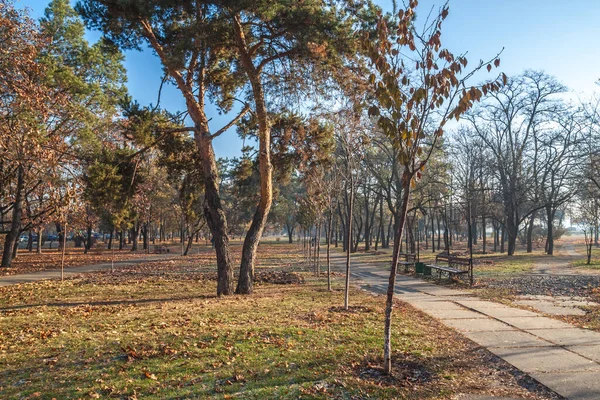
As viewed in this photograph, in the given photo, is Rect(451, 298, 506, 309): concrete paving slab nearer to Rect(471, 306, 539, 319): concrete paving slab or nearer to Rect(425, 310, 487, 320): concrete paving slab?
Rect(471, 306, 539, 319): concrete paving slab

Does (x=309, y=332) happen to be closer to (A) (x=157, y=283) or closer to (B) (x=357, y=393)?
(B) (x=357, y=393)

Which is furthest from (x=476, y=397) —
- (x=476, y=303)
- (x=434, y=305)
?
(x=476, y=303)

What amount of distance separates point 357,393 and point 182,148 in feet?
35.0

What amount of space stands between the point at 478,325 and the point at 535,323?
3.63ft

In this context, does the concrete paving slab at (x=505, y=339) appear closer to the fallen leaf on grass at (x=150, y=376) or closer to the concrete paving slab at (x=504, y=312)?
the concrete paving slab at (x=504, y=312)

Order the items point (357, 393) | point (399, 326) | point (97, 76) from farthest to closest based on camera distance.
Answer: point (97, 76)
point (399, 326)
point (357, 393)

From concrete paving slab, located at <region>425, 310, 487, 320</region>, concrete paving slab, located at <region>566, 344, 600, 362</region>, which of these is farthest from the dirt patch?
concrete paving slab, located at <region>566, 344, 600, 362</region>

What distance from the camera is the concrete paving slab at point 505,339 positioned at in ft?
21.0

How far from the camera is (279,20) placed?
9500 mm

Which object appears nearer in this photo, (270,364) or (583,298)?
(270,364)

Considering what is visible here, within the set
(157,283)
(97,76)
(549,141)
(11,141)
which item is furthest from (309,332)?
(549,141)

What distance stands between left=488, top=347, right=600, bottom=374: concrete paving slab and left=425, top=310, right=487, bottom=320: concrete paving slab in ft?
8.65

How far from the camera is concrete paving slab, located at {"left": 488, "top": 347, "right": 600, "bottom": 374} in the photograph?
518 centimetres

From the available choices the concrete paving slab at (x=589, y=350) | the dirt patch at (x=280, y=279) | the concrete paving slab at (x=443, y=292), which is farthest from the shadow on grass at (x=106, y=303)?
the concrete paving slab at (x=589, y=350)
